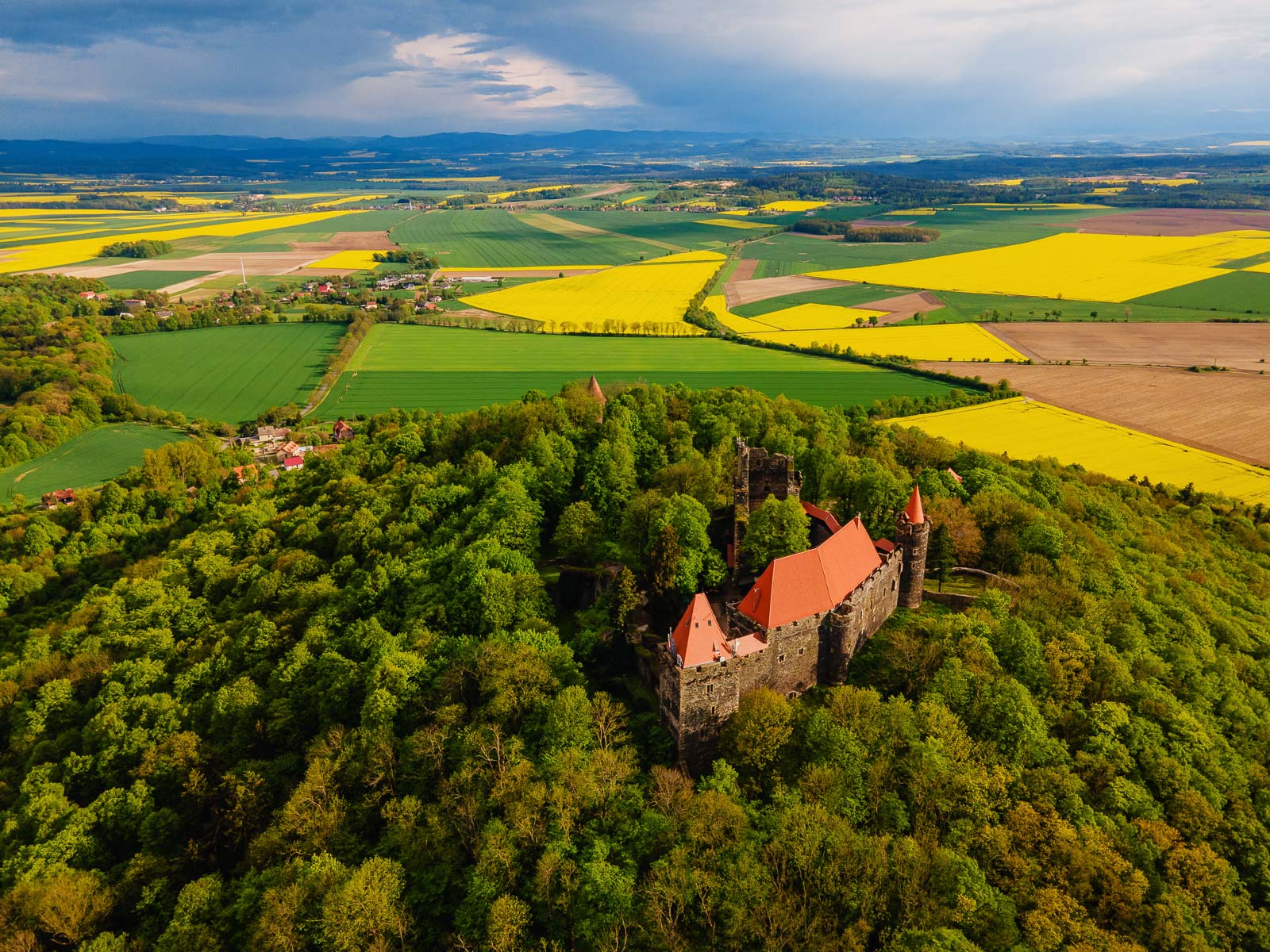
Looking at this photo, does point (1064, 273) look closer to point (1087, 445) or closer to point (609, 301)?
point (609, 301)

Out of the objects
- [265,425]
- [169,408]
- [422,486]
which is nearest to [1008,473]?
[422,486]

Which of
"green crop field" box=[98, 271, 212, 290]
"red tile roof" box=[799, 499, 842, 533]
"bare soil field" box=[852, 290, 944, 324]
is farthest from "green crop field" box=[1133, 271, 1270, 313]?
"green crop field" box=[98, 271, 212, 290]

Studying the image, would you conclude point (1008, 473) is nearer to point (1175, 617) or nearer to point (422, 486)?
point (1175, 617)

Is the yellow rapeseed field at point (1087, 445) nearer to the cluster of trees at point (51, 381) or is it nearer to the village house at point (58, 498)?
the village house at point (58, 498)

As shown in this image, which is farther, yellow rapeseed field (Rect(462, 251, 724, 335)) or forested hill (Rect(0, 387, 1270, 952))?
yellow rapeseed field (Rect(462, 251, 724, 335))

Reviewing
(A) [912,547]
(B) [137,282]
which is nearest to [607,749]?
(A) [912,547]

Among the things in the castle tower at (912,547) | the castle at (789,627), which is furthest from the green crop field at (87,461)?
the castle tower at (912,547)

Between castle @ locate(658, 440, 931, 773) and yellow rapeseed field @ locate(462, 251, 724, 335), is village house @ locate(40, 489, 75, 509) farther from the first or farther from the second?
yellow rapeseed field @ locate(462, 251, 724, 335)
